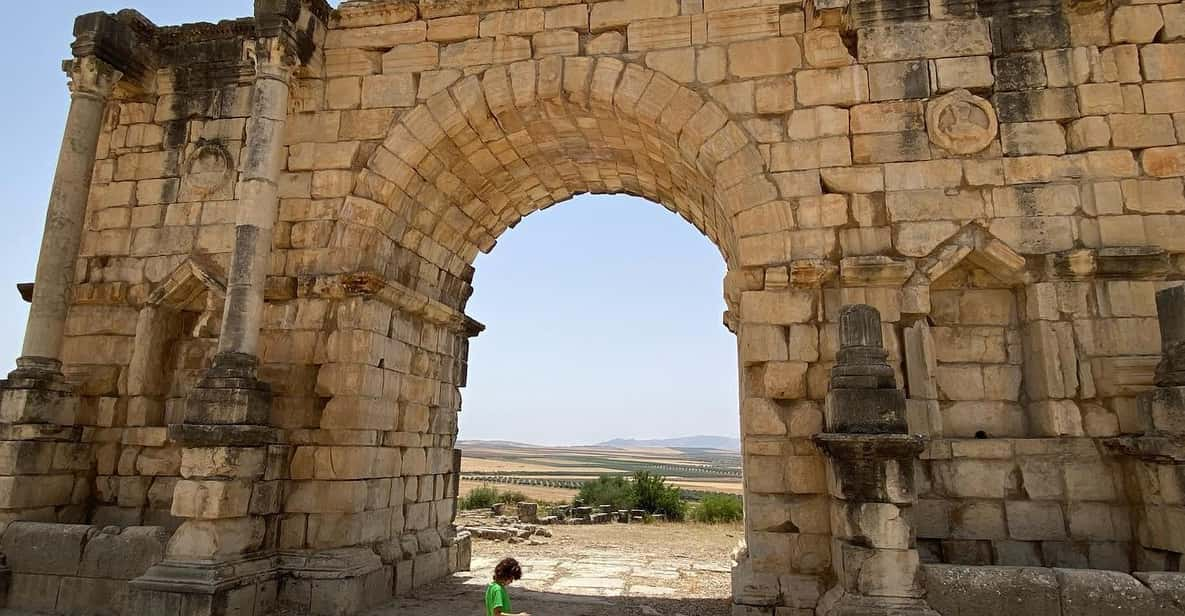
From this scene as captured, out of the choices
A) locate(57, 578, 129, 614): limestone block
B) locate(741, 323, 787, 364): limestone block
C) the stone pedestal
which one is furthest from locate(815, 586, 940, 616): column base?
locate(57, 578, 129, 614): limestone block

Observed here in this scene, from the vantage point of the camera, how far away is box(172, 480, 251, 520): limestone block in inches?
220

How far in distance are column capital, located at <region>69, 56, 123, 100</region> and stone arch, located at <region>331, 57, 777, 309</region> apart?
121 inches

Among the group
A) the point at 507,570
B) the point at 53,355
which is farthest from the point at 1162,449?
the point at 53,355

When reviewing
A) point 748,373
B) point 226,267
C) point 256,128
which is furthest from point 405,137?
point 748,373

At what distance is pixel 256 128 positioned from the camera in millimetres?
6746

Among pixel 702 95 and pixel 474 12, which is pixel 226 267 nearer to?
pixel 474 12

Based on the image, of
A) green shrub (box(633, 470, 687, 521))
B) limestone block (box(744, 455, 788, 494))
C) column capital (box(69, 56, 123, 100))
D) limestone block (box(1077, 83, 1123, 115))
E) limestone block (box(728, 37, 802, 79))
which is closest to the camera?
limestone block (box(744, 455, 788, 494))

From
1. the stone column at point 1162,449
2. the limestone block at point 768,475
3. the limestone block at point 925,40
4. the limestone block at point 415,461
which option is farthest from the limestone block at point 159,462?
the stone column at point 1162,449

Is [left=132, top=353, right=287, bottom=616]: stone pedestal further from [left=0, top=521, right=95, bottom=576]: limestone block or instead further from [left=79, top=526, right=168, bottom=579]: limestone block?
[left=0, top=521, right=95, bottom=576]: limestone block

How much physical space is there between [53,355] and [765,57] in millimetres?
7609

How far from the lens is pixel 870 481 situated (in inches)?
185

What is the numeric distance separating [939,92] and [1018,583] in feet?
13.6

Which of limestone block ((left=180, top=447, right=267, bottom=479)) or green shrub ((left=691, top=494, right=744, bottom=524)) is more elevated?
limestone block ((left=180, top=447, right=267, bottom=479))

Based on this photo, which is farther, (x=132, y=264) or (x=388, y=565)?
(x=132, y=264)
